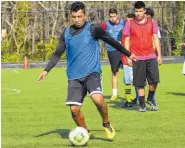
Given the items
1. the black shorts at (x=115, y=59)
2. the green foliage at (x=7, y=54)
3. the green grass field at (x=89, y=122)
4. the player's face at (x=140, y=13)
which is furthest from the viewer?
the green foliage at (x=7, y=54)

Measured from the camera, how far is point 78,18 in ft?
28.2

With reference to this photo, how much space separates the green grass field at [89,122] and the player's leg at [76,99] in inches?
15.0

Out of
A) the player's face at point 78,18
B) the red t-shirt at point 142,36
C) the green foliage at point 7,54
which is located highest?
the player's face at point 78,18

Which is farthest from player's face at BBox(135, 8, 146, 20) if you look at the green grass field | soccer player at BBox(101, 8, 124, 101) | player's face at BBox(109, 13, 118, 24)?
player's face at BBox(109, 13, 118, 24)

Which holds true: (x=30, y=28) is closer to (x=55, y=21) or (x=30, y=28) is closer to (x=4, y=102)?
(x=55, y=21)

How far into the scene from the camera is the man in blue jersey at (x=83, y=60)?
8719 millimetres

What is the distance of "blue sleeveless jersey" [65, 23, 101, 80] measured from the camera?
8719mm

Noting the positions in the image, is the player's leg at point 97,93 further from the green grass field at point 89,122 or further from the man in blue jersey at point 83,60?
the green grass field at point 89,122

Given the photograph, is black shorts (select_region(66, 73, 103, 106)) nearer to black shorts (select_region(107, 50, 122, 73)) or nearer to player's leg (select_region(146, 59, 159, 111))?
player's leg (select_region(146, 59, 159, 111))

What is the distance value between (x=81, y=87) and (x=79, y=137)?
822 mm

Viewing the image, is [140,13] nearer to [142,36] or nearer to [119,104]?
[142,36]

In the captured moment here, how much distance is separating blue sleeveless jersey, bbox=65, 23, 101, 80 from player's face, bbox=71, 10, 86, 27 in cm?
13

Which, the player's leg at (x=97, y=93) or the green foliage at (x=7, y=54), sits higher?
the player's leg at (x=97, y=93)

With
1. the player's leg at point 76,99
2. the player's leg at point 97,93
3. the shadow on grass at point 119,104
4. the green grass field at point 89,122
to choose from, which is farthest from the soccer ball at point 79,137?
the shadow on grass at point 119,104
